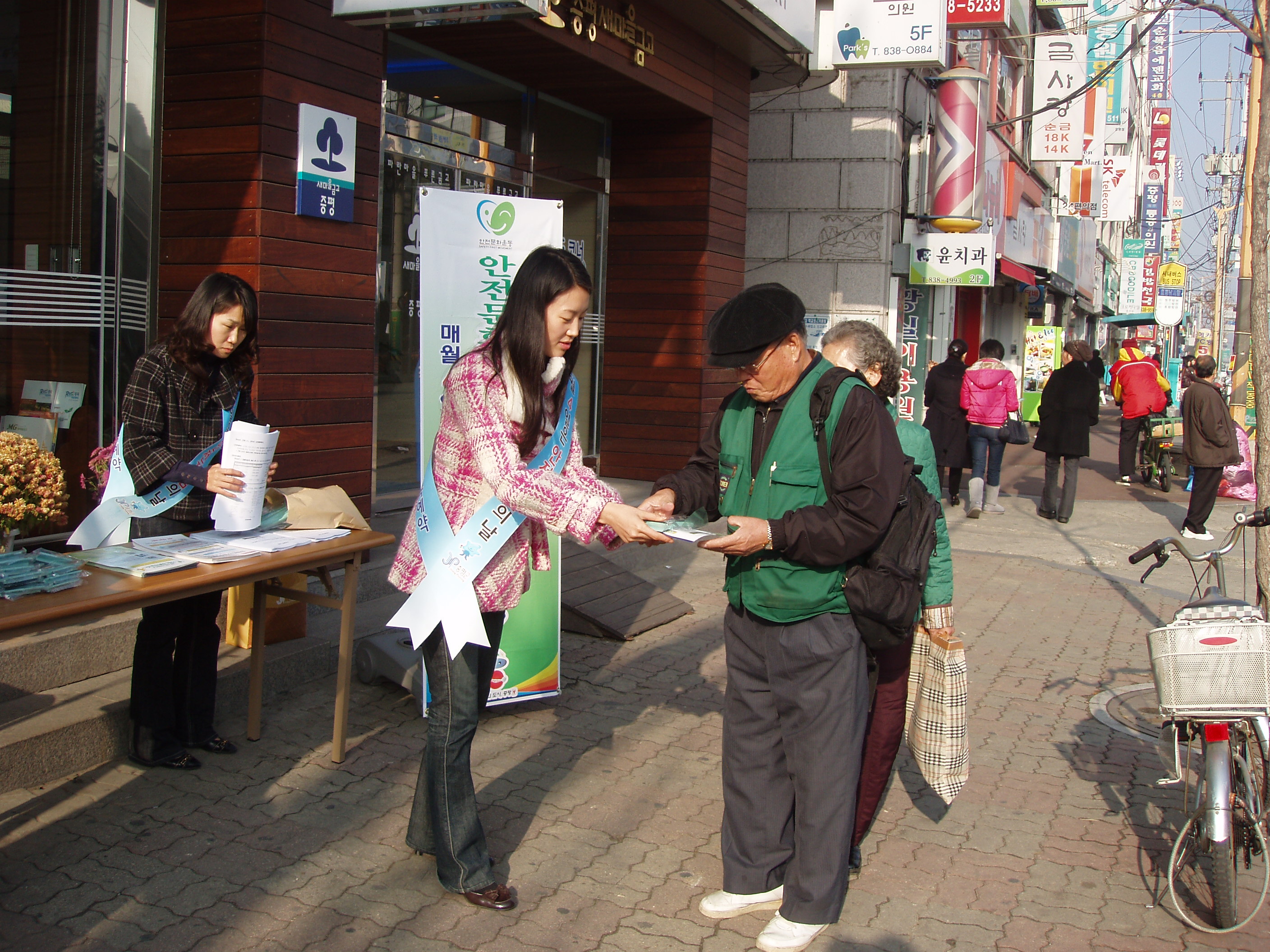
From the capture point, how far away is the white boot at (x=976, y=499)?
1171 centimetres

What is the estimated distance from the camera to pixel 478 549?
3.13 meters

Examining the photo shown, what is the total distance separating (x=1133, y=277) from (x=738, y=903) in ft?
146

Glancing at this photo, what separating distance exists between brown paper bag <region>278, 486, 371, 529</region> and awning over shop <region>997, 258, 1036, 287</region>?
1648cm

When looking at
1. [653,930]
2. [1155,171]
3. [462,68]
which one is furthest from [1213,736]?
[1155,171]

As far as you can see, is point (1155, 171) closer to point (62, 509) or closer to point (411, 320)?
point (411, 320)

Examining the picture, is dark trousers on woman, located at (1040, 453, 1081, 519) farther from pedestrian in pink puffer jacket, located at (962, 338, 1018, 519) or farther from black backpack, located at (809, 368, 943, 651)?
black backpack, located at (809, 368, 943, 651)

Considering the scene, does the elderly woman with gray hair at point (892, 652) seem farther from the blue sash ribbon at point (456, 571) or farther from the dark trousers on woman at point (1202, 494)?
the dark trousers on woman at point (1202, 494)

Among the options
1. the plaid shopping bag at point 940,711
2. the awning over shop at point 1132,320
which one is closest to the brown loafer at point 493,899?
the plaid shopping bag at point 940,711

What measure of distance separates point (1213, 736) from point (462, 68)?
23.9ft

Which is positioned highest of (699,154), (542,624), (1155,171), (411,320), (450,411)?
(1155,171)

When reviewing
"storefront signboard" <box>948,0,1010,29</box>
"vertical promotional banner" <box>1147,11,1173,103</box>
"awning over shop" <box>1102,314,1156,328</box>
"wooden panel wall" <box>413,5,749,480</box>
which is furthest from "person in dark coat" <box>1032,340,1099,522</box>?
"vertical promotional banner" <box>1147,11,1173,103</box>

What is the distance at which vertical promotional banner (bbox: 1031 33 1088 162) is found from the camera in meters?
17.6

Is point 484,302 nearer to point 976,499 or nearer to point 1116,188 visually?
point 976,499

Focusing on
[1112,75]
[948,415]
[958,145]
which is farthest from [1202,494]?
[1112,75]
